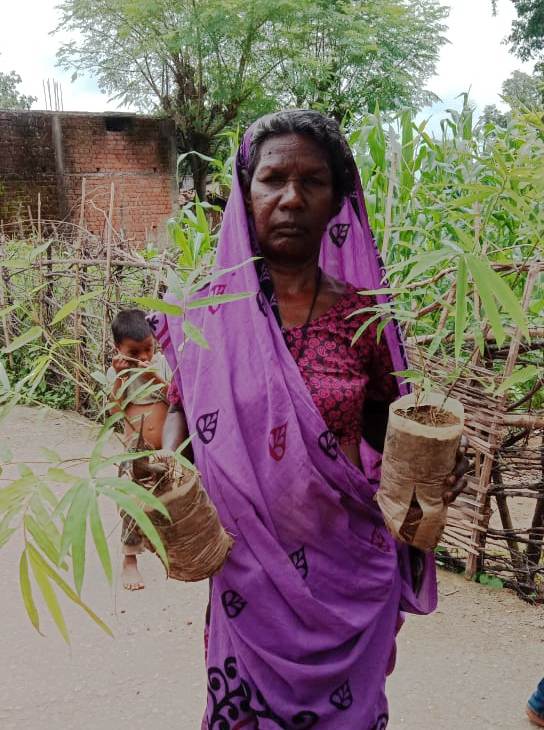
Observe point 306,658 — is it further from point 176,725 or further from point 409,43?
point 409,43

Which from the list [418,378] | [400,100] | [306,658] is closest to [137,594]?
[306,658]

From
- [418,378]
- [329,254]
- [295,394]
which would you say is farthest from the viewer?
[329,254]

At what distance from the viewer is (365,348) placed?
1438 millimetres

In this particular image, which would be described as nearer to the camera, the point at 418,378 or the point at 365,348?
the point at 418,378

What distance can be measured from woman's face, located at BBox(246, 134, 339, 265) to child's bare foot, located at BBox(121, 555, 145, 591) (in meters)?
2.37

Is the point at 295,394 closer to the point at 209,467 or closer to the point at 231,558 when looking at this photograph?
the point at 209,467

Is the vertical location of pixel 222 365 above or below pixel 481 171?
below

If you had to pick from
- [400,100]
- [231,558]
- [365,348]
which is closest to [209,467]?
[231,558]

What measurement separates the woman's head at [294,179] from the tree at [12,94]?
2743 centimetres

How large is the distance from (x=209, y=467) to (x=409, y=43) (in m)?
15.5

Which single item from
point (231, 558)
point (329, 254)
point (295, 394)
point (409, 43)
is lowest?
point (231, 558)

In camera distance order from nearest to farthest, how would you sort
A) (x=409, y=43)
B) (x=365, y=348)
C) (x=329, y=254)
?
(x=365, y=348) < (x=329, y=254) < (x=409, y=43)

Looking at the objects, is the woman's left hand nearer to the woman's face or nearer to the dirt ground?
the woman's face

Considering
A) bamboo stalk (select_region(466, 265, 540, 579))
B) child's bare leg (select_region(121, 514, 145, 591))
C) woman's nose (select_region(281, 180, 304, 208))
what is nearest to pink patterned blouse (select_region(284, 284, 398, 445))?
woman's nose (select_region(281, 180, 304, 208))
